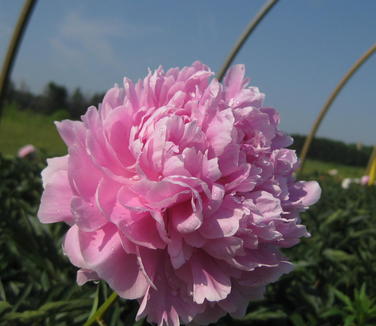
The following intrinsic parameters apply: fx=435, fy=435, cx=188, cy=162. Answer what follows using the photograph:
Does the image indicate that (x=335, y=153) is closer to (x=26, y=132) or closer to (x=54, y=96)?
(x=54, y=96)

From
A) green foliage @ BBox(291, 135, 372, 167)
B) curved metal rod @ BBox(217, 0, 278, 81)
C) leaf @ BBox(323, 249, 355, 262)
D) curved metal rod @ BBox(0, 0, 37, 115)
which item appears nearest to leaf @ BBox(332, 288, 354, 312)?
leaf @ BBox(323, 249, 355, 262)

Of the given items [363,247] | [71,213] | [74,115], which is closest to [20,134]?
[74,115]

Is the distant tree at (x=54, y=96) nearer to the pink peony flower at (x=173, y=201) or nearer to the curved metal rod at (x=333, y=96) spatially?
the curved metal rod at (x=333, y=96)

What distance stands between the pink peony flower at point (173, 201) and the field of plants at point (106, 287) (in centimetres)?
14

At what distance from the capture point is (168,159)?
0.61m

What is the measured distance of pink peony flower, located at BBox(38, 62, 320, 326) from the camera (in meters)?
0.61

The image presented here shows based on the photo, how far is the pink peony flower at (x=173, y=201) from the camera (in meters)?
0.61

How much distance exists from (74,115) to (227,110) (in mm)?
19032

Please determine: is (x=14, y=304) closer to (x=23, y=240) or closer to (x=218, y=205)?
(x=23, y=240)

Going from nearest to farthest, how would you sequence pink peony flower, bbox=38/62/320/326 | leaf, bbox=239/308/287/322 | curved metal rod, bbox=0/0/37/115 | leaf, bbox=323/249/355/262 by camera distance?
pink peony flower, bbox=38/62/320/326
leaf, bbox=239/308/287/322
curved metal rod, bbox=0/0/37/115
leaf, bbox=323/249/355/262

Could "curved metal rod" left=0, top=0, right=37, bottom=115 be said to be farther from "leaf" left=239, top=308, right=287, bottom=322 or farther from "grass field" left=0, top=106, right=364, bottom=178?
"grass field" left=0, top=106, right=364, bottom=178

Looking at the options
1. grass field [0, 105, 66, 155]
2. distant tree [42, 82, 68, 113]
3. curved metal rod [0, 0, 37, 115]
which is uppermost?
curved metal rod [0, 0, 37, 115]

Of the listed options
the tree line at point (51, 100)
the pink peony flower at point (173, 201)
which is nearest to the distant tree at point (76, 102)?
the tree line at point (51, 100)

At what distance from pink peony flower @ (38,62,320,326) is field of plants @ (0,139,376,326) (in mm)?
141
